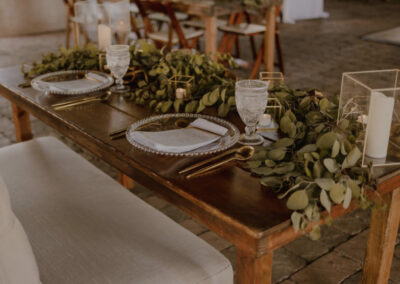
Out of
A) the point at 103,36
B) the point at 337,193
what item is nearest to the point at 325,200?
the point at 337,193

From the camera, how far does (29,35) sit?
23.6ft

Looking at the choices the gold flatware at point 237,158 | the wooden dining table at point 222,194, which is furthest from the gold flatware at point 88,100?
the gold flatware at point 237,158

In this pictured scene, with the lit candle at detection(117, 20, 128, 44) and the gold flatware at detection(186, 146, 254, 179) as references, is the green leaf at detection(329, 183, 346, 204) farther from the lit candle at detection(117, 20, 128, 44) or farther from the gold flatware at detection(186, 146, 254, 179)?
the lit candle at detection(117, 20, 128, 44)

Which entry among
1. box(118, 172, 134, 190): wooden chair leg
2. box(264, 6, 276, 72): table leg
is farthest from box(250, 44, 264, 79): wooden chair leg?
box(118, 172, 134, 190): wooden chair leg

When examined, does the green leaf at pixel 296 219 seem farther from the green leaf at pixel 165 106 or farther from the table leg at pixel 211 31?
the table leg at pixel 211 31

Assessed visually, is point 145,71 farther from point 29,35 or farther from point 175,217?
point 29,35

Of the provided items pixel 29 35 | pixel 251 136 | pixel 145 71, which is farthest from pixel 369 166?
pixel 29 35

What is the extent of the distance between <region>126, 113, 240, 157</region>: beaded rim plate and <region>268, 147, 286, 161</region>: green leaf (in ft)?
0.51

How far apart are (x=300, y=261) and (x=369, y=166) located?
0.96 meters

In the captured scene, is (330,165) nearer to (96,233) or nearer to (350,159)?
(350,159)

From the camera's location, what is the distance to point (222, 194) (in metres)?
1.08

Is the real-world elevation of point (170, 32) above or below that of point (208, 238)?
above

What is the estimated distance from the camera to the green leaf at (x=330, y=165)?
1.03 meters

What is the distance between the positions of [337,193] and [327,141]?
15 cm
